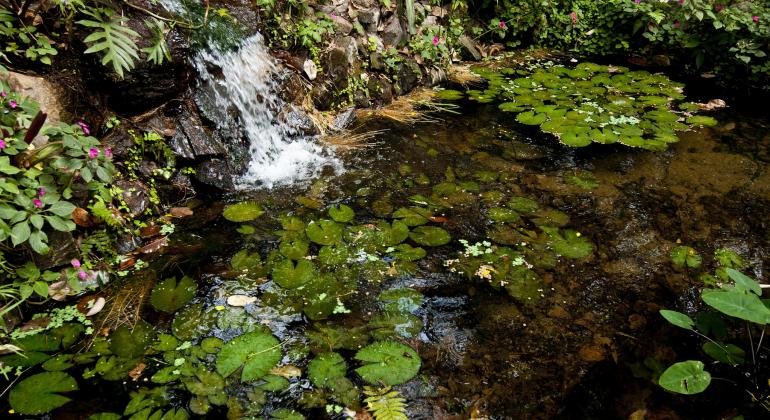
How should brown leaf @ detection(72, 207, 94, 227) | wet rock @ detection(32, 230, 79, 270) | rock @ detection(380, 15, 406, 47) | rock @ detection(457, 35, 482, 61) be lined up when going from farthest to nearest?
rock @ detection(457, 35, 482, 61) < rock @ detection(380, 15, 406, 47) < brown leaf @ detection(72, 207, 94, 227) < wet rock @ detection(32, 230, 79, 270)

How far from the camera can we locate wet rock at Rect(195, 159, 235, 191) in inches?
132

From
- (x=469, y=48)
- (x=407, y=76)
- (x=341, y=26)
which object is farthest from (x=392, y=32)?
(x=469, y=48)

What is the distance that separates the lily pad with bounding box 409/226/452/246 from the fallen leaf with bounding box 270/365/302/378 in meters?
1.19

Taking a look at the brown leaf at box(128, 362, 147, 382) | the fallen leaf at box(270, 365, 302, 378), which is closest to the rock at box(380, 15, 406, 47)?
the fallen leaf at box(270, 365, 302, 378)

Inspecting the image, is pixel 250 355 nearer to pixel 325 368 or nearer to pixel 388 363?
pixel 325 368

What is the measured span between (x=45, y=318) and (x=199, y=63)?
7.00ft

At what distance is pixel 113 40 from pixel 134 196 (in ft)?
3.11

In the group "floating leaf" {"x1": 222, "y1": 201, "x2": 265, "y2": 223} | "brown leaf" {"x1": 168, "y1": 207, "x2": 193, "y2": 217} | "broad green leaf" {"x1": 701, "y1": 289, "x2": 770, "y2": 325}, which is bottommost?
"broad green leaf" {"x1": 701, "y1": 289, "x2": 770, "y2": 325}

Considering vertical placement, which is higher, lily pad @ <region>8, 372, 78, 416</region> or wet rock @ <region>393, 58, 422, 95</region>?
wet rock @ <region>393, 58, 422, 95</region>

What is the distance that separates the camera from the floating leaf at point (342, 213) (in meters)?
3.08

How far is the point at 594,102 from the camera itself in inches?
204

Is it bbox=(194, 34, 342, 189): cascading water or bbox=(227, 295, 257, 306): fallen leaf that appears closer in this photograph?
bbox=(227, 295, 257, 306): fallen leaf

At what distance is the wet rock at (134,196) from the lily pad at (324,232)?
1062 millimetres

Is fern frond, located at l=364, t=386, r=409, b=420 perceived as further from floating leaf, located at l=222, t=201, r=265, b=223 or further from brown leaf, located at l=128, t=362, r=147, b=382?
floating leaf, located at l=222, t=201, r=265, b=223
